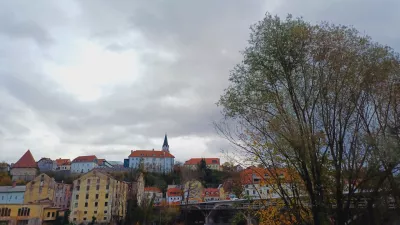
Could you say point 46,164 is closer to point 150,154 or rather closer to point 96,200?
point 150,154

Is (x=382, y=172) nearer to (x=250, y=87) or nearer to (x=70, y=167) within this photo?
(x=250, y=87)

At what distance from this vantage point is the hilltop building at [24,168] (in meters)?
80.9

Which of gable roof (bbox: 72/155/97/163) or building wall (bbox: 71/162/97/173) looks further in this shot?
gable roof (bbox: 72/155/97/163)

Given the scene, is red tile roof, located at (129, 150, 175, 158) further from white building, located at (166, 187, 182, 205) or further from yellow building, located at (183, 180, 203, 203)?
yellow building, located at (183, 180, 203, 203)

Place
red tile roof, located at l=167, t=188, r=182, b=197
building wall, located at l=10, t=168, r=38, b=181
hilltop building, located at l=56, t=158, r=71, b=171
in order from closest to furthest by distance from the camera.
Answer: red tile roof, located at l=167, t=188, r=182, b=197
building wall, located at l=10, t=168, r=38, b=181
hilltop building, located at l=56, t=158, r=71, b=171

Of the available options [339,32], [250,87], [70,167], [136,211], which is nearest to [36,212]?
[136,211]

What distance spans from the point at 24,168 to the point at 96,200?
46794mm

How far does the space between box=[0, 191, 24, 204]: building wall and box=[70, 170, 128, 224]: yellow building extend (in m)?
7.83

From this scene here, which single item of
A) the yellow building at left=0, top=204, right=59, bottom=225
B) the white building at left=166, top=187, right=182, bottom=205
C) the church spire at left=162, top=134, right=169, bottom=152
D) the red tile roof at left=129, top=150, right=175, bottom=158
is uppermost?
the church spire at left=162, top=134, right=169, bottom=152

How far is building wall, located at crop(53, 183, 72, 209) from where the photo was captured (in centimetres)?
5466

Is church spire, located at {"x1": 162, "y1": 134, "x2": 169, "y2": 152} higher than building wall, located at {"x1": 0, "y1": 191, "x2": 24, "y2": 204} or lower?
higher

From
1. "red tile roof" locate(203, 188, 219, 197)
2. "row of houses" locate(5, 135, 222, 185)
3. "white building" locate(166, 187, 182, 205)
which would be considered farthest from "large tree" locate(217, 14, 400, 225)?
"row of houses" locate(5, 135, 222, 185)

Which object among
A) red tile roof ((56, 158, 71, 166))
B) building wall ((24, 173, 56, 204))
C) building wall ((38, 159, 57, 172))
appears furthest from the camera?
red tile roof ((56, 158, 71, 166))

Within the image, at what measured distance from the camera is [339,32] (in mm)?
9430
